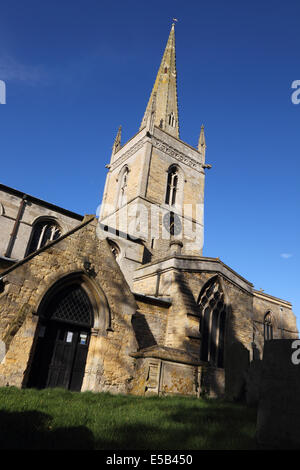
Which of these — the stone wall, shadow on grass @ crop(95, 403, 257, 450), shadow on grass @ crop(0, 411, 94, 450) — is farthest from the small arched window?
the stone wall

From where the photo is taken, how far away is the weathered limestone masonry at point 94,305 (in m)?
8.86

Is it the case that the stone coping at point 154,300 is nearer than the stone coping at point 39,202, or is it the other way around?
the stone coping at point 154,300

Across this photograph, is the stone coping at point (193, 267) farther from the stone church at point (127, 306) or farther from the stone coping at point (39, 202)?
the stone coping at point (39, 202)

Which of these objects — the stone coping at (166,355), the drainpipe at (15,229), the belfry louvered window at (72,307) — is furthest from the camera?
the drainpipe at (15,229)

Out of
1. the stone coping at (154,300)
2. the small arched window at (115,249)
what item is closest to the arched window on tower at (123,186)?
the small arched window at (115,249)

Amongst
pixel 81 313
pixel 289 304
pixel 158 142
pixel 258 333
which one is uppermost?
pixel 158 142

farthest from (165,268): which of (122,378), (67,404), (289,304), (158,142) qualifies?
(158,142)

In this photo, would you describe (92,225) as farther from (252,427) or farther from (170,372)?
(252,427)

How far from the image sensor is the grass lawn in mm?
4277

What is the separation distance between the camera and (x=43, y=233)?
20.0 meters

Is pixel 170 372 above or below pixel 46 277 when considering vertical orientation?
below

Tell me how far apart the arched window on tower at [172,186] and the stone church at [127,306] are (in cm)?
113

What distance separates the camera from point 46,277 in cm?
984
